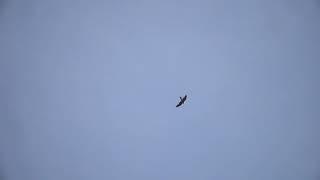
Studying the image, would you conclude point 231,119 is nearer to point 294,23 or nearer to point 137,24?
point 294,23

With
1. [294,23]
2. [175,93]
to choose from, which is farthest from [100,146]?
[294,23]

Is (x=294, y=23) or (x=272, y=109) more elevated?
(x=294, y=23)

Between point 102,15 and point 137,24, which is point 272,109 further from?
point 102,15

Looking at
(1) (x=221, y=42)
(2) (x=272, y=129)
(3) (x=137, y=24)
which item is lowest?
(2) (x=272, y=129)

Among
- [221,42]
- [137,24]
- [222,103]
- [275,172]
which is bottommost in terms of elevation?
[275,172]

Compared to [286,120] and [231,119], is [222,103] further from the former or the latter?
[286,120]

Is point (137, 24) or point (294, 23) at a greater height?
point (137, 24)

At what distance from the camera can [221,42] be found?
5738 millimetres

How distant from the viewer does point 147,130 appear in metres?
5.88

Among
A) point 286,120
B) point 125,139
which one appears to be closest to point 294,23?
point 286,120

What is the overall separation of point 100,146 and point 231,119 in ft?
7.74

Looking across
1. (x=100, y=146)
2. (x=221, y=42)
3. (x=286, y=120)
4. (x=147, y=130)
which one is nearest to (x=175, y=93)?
(x=147, y=130)

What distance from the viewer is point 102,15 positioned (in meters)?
5.79

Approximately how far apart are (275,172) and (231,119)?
1245 millimetres
